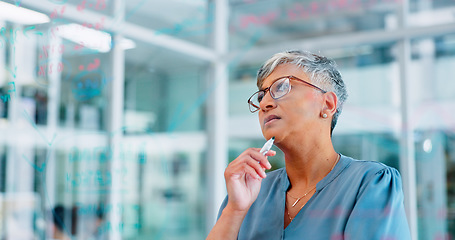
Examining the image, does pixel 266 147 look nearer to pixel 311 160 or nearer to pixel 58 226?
pixel 311 160

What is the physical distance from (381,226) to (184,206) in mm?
2347

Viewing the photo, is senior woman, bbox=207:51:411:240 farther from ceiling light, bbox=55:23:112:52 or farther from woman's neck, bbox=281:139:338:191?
ceiling light, bbox=55:23:112:52

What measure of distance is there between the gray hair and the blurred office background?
1.11m

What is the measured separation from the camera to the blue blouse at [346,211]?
Answer: 2.94 feet

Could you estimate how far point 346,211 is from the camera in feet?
3.10

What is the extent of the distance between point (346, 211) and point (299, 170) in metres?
0.20

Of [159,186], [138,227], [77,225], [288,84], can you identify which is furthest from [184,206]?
[288,84]

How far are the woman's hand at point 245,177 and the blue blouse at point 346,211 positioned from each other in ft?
0.21

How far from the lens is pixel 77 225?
7.50ft

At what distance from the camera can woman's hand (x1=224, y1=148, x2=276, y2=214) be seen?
103cm

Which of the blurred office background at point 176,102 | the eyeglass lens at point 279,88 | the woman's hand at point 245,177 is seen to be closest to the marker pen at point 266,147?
the woman's hand at point 245,177


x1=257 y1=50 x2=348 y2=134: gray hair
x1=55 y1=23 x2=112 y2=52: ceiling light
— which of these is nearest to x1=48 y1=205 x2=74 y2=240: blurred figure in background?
x1=55 y1=23 x2=112 y2=52: ceiling light

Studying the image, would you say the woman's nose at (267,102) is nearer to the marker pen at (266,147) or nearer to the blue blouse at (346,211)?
the marker pen at (266,147)

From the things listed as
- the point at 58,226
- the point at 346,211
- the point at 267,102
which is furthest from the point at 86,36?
the point at 346,211
